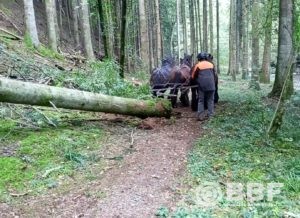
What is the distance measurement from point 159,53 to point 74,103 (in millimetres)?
19236

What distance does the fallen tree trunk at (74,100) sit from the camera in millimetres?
7215

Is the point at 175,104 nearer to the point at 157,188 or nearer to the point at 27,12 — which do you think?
the point at 27,12

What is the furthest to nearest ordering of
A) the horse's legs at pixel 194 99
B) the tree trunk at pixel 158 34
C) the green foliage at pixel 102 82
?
1. the tree trunk at pixel 158 34
2. the horse's legs at pixel 194 99
3. the green foliage at pixel 102 82

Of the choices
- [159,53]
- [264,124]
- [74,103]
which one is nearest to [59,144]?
[74,103]

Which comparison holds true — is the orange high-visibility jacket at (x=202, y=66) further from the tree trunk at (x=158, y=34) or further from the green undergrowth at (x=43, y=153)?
the tree trunk at (x=158, y=34)

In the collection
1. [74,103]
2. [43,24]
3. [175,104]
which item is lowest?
[175,104]

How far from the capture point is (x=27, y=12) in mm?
14047

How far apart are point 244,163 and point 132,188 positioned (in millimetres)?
2017

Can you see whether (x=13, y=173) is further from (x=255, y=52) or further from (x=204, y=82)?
(x=255, y=52)

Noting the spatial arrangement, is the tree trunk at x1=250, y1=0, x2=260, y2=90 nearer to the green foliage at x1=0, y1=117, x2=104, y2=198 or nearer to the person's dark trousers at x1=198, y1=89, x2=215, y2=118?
the person's dark trousers at x1=198, y1=89, x2=215, y2=118

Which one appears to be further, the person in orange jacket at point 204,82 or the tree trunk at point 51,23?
the tree trunk at point 51,23

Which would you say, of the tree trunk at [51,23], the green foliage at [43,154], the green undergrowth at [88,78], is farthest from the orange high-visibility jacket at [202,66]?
the tree trunk at [51,23]
